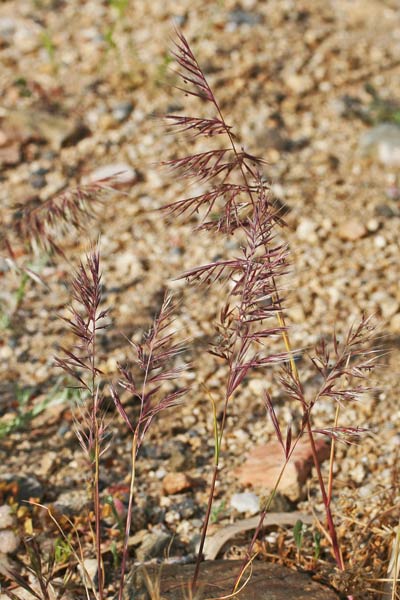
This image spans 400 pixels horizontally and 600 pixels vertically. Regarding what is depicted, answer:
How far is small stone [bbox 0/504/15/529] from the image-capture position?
2920mm

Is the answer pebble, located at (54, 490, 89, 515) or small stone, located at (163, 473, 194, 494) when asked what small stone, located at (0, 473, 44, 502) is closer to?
pebble, located at (54, 490, 89, 515)

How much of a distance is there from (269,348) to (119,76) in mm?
2242

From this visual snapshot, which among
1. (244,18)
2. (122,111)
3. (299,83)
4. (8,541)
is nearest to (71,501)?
(8,541)

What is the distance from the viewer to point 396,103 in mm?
5031

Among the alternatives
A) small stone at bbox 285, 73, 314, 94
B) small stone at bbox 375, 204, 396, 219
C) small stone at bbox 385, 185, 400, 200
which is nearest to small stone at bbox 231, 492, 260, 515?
small stone at bbox 375, 204, 396, 219

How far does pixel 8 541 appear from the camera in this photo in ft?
9.43

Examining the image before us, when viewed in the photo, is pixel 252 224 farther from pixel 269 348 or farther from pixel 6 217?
pixel 6 217

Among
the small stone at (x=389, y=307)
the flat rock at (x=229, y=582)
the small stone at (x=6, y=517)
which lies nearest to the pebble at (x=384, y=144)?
the small stone at (x=389, y=307)

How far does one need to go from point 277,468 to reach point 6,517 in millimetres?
969

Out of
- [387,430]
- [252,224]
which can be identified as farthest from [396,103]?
[252,224]

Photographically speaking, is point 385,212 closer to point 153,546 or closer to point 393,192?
point 393,192

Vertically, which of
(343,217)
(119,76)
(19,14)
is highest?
(19,14)

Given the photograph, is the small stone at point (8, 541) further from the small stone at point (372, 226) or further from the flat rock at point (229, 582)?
the small stone at point (372, 226)

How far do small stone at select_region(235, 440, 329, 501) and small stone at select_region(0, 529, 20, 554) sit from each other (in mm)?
843
